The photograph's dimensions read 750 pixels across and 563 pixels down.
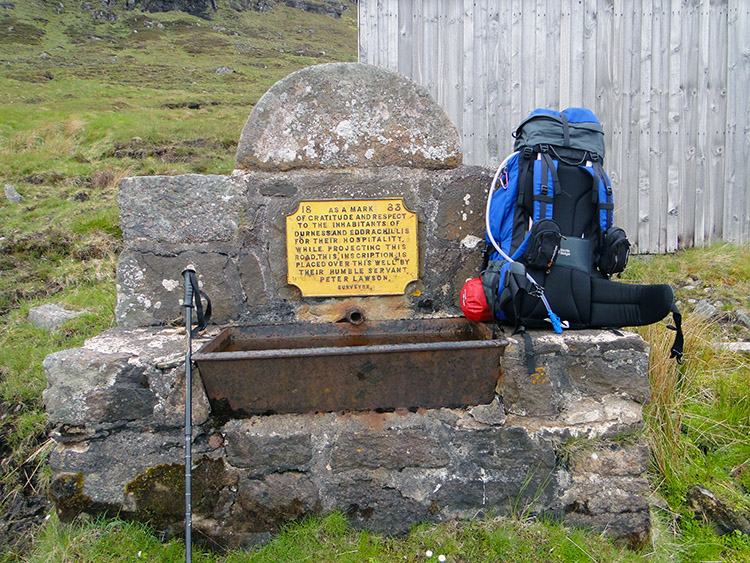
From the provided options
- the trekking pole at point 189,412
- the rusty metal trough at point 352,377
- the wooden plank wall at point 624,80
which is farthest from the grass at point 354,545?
the wooden plank wall at point 624,80

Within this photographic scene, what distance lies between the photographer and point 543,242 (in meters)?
2.46

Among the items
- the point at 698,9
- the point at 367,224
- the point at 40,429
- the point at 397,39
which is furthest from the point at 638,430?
the point at 698,9

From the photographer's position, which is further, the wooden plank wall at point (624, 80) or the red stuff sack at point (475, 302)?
the wooden plank wall at point (624, 80)

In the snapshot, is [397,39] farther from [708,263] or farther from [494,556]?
[494,556]

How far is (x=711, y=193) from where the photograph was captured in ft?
17.9

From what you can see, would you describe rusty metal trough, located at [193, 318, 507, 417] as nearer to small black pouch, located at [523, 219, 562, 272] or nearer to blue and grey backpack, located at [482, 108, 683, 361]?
blue and grey backpack, located at [482, 108, 683, 361]

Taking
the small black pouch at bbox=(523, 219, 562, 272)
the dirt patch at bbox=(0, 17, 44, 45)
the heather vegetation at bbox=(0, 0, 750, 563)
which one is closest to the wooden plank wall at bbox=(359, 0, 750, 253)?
the heather vegetation at bbox=(0, 0, 750, 563)

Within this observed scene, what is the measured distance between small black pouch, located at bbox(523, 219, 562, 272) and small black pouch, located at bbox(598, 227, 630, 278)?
1.08 feet

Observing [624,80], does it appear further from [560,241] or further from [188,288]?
[188,288]

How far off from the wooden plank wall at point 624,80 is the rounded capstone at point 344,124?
233 centimetres

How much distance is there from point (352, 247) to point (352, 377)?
2.89 ft

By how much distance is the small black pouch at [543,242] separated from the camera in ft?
8.06

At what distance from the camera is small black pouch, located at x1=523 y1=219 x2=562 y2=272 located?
8.06 ft

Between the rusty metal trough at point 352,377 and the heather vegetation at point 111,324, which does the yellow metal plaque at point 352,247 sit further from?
the heather vegetation at point 111,324
